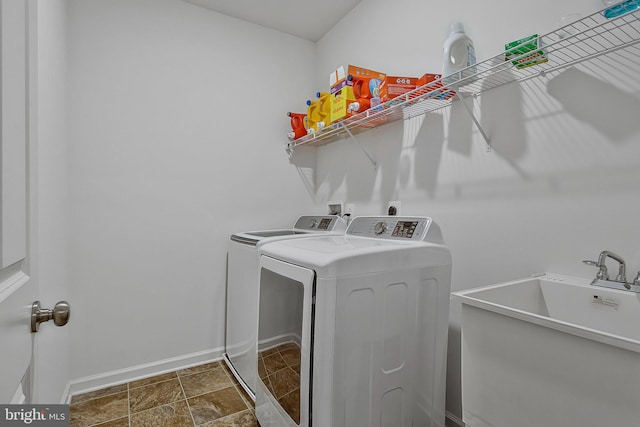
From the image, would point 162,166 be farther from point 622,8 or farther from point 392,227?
point 622,8

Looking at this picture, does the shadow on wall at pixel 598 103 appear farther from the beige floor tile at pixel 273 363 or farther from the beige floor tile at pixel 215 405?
the beige floor tile at pixel 215 405

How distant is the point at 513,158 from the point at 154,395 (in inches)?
95.5

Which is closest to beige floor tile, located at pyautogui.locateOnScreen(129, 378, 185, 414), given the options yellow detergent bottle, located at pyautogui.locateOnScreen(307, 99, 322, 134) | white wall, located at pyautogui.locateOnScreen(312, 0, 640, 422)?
white wall, located at pyautogui.locateOnScreen(312, 0, 640, 422)

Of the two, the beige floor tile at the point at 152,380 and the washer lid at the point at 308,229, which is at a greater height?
the washer lid at the point at 308,229

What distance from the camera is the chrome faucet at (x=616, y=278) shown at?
982mm

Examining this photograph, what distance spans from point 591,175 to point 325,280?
1051 millimetres

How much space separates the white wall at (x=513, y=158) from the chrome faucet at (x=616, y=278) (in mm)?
74

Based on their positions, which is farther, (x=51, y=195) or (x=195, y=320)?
(x=195, y=320)

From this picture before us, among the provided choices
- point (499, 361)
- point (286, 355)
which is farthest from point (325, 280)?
point (499, 361)

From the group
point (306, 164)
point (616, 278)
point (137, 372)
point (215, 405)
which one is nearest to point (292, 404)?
point (215, 405)

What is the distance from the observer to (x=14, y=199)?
521 mm

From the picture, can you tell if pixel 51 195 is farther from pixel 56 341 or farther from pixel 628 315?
pixel 628 315

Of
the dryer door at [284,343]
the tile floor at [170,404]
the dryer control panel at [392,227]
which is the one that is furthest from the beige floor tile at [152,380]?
the dryer control panel at [392,227]

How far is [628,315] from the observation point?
0.94 meters
